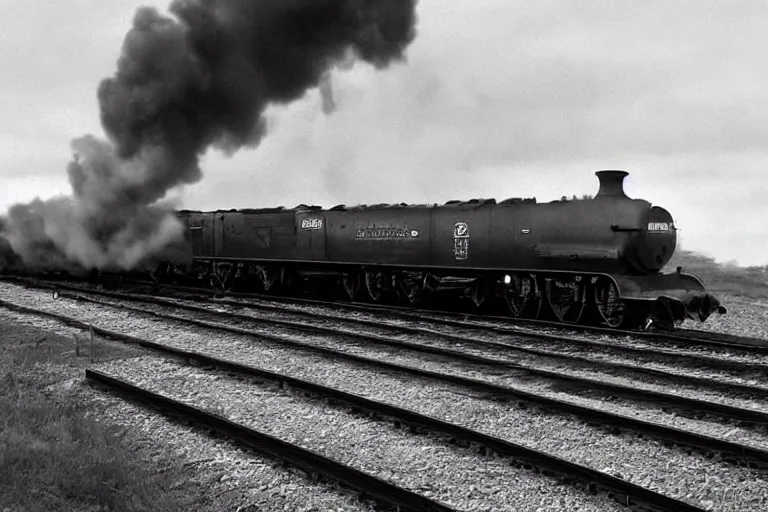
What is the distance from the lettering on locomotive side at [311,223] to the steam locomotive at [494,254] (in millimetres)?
33

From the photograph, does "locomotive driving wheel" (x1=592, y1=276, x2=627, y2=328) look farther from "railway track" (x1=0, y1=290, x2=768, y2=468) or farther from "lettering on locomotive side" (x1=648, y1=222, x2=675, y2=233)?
"railway track" (x1=0, y1=290, x2=768, y2=468)

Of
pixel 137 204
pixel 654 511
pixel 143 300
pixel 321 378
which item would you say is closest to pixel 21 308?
pixel 143 300

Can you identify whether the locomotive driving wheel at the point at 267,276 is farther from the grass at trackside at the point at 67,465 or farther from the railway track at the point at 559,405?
the grass at trackside at the point at 67,465

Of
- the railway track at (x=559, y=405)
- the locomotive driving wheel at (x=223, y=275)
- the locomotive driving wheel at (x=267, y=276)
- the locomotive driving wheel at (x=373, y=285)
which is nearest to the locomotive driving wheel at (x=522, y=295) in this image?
the locomotive driving wheel at (x=373, y=285)

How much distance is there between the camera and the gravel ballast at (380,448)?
5496mm

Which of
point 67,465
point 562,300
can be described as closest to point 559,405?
point 67,465

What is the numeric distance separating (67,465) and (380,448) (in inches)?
111

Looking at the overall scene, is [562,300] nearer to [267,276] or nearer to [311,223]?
[311,223]

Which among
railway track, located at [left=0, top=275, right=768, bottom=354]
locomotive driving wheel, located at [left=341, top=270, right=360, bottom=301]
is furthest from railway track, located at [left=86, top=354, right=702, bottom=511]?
locomotive driving wheel, located at [left=341, top=270, right=360, bottom=301]

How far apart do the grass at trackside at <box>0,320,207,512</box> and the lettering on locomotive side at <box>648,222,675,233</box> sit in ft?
33.6

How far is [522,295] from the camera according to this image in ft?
48.4

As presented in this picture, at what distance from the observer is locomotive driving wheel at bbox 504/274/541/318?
14555 mm

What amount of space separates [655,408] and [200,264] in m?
17.1

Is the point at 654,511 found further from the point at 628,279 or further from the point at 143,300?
the point at 143,300
